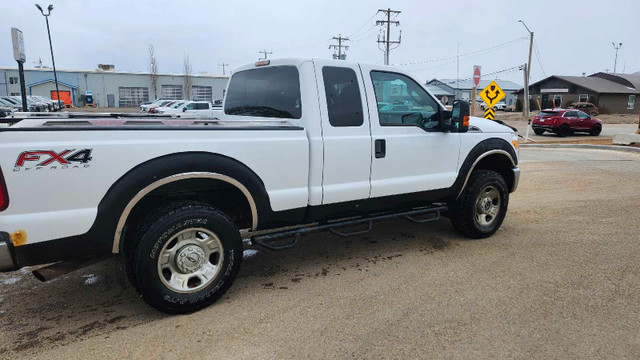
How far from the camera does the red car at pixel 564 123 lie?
964 inches

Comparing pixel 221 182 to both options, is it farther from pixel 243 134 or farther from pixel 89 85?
pixel 89 85

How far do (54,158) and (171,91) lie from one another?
7014cm

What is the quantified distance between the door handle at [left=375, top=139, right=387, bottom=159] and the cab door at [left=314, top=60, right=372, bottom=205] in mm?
92

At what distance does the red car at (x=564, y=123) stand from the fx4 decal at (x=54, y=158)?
2555cm

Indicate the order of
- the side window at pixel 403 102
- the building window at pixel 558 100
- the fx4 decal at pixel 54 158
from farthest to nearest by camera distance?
the building window at pixel 558 100
the side window at pixel 403 102
the fx4 decal at pixel 54 158

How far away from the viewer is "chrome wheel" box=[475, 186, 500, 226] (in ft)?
18.3

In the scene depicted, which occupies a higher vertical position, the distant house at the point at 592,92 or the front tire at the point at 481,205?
the distant house at the point at 592,92

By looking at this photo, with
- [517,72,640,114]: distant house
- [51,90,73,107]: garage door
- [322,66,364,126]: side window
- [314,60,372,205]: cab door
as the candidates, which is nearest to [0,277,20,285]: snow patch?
[314,60,372,205]: cab door

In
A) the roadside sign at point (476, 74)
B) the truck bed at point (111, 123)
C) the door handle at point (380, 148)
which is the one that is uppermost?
the roadside sign at point (476, 74)

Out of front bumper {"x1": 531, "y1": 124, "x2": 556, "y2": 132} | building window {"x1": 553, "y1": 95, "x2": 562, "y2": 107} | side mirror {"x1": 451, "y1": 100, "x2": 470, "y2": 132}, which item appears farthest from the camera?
building window {"x1": 553, "y1": 95, "x2": 562, "y2": 107}

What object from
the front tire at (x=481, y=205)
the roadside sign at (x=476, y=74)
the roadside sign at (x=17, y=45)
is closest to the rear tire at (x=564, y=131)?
the roadside sign at (x=476, y=74)

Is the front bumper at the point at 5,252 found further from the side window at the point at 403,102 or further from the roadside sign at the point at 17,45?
the roadside sign at the point at 17,45

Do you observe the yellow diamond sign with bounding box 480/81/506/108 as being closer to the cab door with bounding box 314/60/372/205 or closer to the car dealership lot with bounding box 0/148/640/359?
the car dealership lot with bounding box 0/148/640/359

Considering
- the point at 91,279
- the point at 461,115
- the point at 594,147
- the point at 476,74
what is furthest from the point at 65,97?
the point at 461,115
